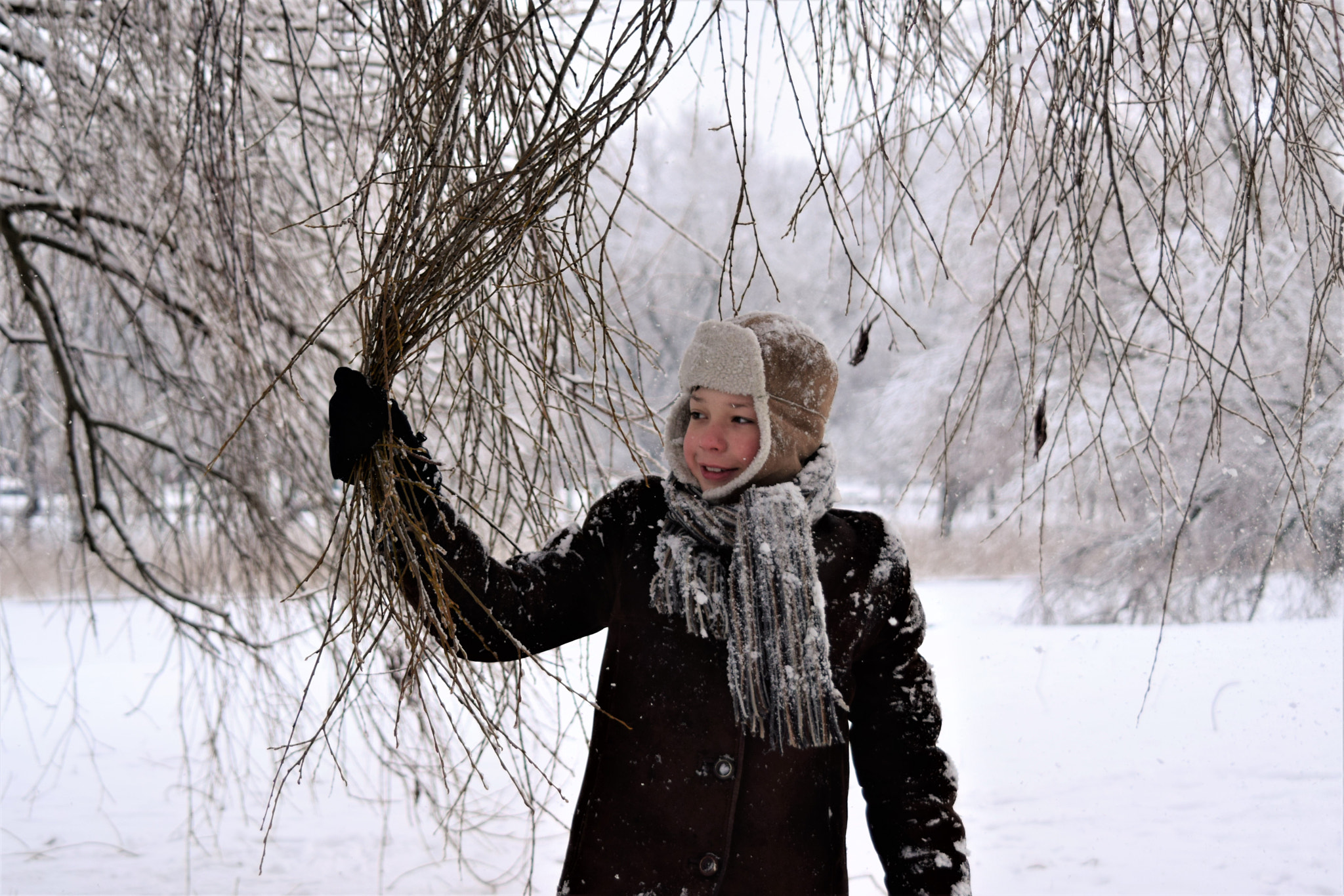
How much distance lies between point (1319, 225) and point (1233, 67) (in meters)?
4.80

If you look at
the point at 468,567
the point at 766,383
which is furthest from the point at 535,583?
the point at 766,383

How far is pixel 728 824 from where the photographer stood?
1.36m

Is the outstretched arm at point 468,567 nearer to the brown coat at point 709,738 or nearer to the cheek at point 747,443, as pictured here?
the brown coat at point 709,738

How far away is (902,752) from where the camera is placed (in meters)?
1.45

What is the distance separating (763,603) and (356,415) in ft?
→ 1.87

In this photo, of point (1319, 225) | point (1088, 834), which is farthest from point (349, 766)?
point (1319, 225)

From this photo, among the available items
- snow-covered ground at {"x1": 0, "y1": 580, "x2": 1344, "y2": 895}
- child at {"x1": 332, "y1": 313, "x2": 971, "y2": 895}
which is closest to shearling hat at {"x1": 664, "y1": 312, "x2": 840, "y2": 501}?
child at {"x1": 332, "y1": 313, "x2": 971, "y2": 895}

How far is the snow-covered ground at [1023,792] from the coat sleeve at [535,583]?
5.39ft

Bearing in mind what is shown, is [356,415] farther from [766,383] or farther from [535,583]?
[766,383]

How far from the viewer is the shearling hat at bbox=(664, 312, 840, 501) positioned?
4.61ft

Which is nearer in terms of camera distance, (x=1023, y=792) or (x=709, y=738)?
(x=709, y=738)

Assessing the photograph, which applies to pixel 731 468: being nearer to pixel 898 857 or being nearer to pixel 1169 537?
pixel 898 857

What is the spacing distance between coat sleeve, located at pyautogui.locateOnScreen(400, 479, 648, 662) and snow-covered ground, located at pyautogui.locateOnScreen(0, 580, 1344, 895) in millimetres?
1644

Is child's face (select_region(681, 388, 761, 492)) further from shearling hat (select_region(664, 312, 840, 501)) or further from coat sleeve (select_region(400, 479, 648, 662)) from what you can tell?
coat sleeve (select_region(400, 479, 648, 662))
